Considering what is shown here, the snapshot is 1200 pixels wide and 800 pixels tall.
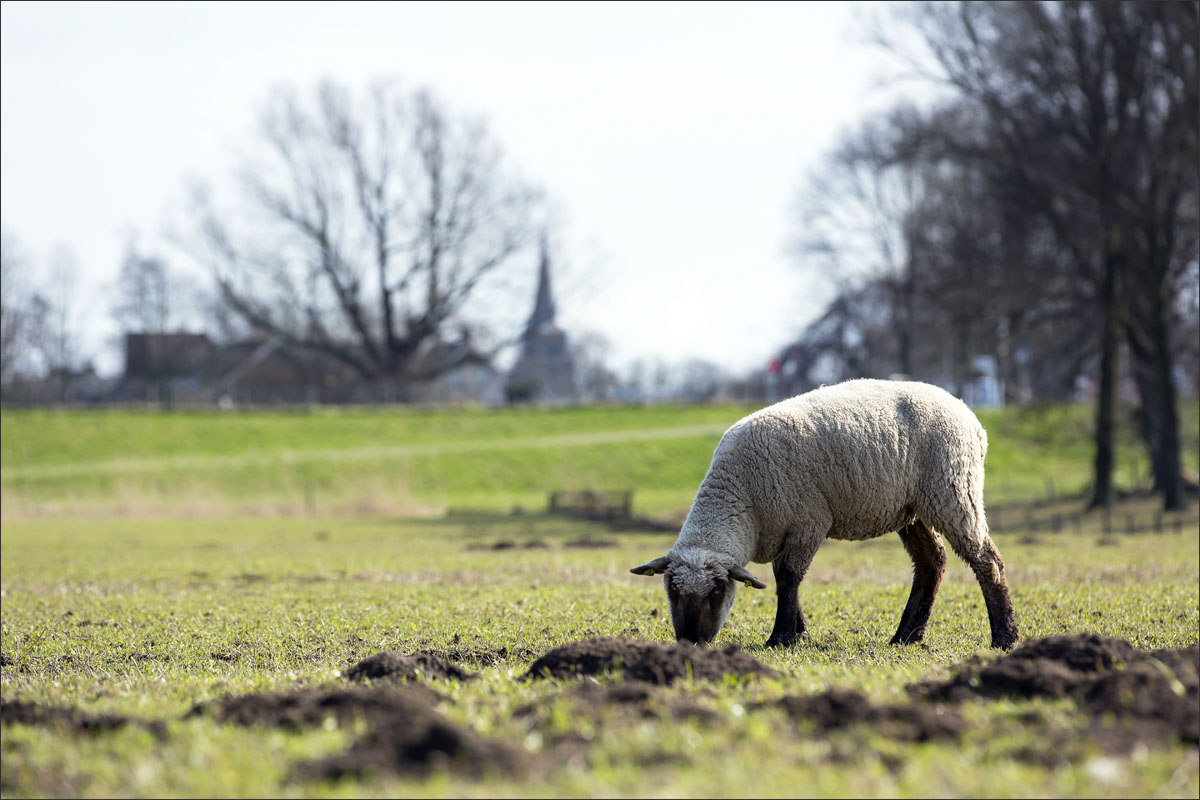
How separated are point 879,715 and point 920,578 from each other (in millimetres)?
5504

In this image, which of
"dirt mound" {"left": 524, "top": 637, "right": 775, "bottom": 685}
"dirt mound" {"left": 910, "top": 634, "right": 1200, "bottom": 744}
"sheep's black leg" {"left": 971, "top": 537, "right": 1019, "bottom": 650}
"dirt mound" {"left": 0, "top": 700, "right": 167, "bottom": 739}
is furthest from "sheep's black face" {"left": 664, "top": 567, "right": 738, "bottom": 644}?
"dirt mound" {"left": 0, "top": 700, "right": 167, "bottom": 739}

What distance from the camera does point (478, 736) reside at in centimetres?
550

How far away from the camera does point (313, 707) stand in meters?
6.23

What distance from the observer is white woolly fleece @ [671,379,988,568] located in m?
10.4

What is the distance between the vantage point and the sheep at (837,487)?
34.1 feet

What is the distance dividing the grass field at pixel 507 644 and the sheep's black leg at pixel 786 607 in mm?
240

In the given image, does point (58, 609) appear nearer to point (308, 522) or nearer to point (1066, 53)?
point (308, 522)

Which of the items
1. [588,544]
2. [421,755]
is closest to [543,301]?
[588,544]

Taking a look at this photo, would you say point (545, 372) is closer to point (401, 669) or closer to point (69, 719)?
point (401, 669)

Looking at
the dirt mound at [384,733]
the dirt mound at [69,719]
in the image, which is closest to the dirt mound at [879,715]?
the dirt mound at [384,733]

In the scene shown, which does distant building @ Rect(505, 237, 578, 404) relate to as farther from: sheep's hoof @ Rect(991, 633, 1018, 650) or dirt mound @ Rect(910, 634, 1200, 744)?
dirt mound @ Rect(910, 634, 1200, 744)

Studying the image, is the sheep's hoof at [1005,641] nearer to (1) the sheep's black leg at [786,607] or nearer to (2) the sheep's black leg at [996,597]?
(2) the sheep's black leg at [996,597]

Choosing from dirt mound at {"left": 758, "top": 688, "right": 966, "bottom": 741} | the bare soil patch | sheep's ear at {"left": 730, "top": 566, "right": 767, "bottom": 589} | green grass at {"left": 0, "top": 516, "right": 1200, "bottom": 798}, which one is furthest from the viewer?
the bare soil patch

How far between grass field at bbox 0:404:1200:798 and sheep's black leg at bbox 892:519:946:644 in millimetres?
468
